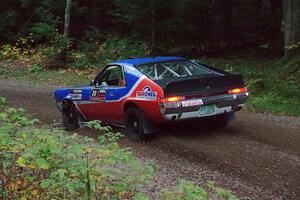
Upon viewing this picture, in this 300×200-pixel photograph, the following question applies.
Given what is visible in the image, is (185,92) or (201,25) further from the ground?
(201,25)

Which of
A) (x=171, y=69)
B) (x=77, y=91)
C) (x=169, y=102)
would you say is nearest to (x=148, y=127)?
(x=169, y=102)

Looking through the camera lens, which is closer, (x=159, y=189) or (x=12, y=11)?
(x=159, y=189)

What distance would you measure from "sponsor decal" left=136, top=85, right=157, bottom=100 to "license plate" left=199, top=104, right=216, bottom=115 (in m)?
0.95

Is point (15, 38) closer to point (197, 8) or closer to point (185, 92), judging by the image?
point (197, 8)

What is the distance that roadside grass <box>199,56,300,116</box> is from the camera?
12.4 m

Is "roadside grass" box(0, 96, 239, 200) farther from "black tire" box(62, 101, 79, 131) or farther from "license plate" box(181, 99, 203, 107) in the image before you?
"black tire" box(62, 101, 79, 131)

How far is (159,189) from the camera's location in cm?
643

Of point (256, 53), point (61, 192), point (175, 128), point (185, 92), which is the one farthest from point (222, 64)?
point (61, 192)

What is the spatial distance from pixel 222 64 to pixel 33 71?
31.1 feet

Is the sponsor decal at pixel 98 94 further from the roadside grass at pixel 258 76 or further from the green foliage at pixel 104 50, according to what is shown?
the green foliage at pixel 104 50

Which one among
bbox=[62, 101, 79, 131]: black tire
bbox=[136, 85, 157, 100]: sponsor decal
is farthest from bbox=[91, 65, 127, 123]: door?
bbox=[62, 101, 79, 131]: black tire

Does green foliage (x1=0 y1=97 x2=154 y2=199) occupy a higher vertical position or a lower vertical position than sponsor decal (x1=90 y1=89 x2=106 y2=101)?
lower

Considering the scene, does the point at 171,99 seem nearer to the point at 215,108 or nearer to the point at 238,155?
the point at 215,108

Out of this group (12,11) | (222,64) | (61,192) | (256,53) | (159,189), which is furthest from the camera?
(12,11)
